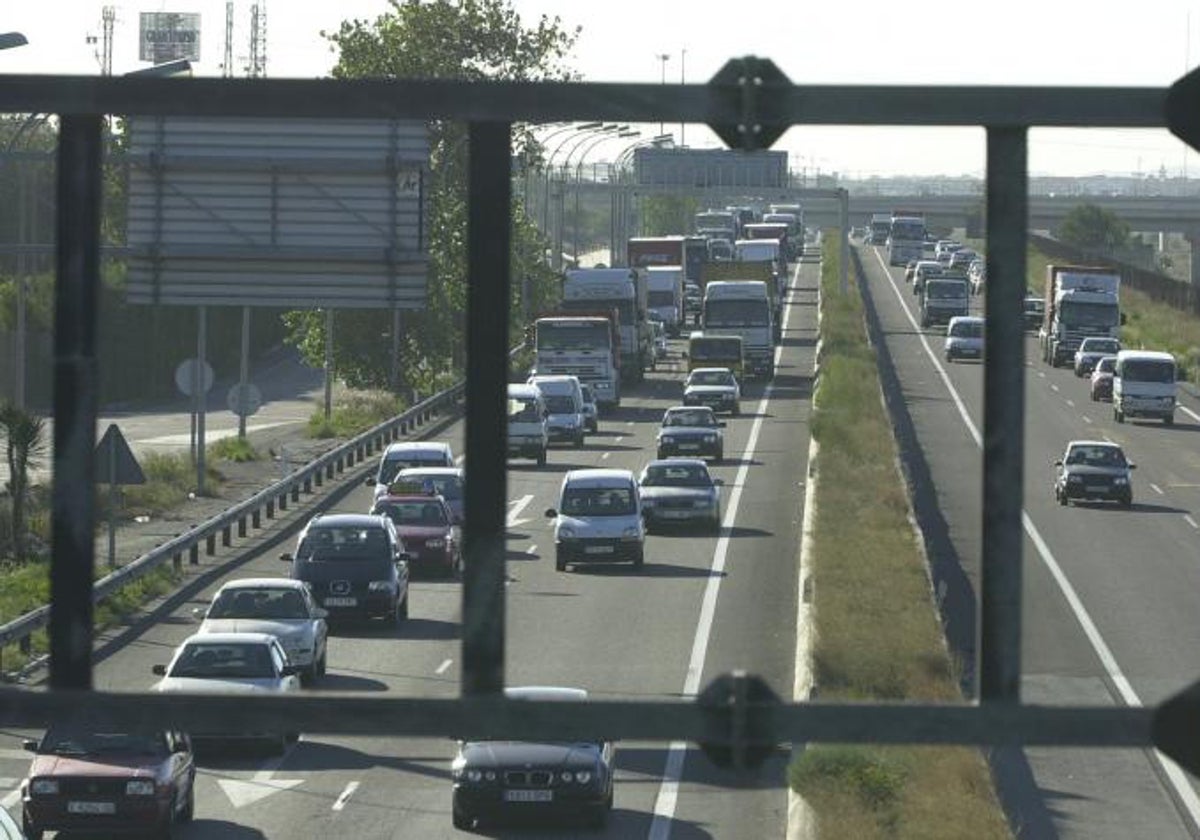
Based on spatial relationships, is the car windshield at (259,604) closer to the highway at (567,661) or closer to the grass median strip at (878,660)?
the highway at (567,661)

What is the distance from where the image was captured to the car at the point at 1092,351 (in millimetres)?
90438

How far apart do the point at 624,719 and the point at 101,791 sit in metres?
18.0

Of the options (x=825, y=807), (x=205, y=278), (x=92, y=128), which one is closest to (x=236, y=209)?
(x=205, y=278)

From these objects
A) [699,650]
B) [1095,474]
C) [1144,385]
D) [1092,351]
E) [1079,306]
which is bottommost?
[699,650]

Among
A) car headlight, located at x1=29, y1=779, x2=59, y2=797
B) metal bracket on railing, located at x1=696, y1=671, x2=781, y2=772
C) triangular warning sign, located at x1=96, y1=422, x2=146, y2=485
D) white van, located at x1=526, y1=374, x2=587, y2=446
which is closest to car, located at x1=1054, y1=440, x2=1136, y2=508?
white van, located at x1=526, y1=374, x2=587, y2=446

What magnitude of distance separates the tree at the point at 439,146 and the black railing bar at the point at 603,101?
195ft

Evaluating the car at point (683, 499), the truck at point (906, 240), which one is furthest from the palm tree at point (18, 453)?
the truck at point (906, 240)

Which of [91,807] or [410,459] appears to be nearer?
[91,807]

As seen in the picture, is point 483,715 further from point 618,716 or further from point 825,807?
point 825,807

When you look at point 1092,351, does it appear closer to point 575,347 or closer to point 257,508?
point 575,347

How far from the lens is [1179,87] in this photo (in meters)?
5.80

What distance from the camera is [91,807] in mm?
22969

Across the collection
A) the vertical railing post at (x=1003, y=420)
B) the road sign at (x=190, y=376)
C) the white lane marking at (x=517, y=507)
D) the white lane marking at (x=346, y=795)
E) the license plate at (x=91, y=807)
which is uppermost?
the vertical railing post at (x=1003, y=420)

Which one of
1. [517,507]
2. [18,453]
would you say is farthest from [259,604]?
[517,507]
